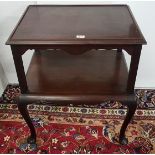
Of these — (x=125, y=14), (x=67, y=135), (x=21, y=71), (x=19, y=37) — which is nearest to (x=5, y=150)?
(x=67, y=135)

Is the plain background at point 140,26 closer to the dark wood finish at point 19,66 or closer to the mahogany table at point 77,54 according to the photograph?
the mahogany table at point 77,54

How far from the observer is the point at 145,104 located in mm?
1424

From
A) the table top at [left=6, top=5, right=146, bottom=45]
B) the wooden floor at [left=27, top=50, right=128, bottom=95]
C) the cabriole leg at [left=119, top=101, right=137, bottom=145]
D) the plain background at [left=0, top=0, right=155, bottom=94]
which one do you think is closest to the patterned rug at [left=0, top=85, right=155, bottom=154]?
the cabriole leg at [left=119, top=101, right=137, bottom=145]

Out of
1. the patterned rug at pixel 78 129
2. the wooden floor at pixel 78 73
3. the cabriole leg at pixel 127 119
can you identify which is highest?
the wooden floor at pixel 78 73

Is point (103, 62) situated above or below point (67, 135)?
above

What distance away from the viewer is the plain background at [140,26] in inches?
46.8

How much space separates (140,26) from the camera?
4.10ft

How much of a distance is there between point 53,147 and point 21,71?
521 mm

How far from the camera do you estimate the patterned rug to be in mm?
1194

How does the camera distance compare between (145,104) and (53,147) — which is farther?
(145,104)

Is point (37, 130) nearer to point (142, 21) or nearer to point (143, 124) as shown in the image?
point (143, 124)

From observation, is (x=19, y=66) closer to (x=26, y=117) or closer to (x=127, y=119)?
(x=26, y=117)

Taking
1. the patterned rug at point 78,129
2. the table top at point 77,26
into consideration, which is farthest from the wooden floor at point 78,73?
the patterned rug at point 78,129

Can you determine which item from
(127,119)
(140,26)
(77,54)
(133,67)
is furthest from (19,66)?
(140,26)
